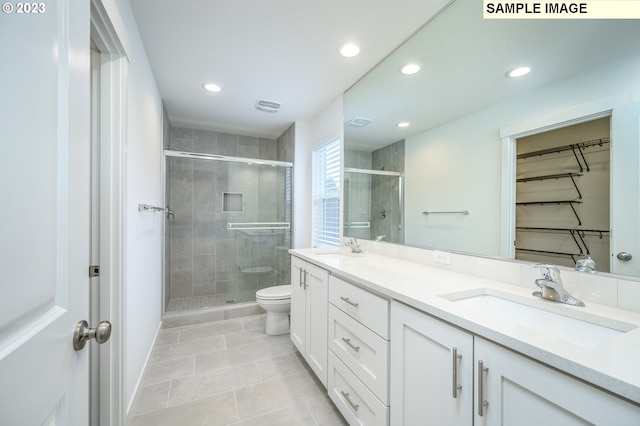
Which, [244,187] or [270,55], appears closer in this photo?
[270,55]

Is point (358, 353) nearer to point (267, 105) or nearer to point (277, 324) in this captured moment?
point (277, 324)

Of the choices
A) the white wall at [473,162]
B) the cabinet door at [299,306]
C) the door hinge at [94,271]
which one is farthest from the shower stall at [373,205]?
the door hinge at [94,271]

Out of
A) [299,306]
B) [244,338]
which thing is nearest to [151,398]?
[244,338]

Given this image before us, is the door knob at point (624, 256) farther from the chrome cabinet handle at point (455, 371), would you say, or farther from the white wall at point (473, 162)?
the chrome cabinet handle at point (455, 371)

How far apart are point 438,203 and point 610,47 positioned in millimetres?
951

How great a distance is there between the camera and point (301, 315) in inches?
79.9

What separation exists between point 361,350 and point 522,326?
762 mm

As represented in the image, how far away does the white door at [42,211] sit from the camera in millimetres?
385

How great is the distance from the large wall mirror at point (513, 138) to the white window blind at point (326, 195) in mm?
709

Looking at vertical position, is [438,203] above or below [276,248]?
above

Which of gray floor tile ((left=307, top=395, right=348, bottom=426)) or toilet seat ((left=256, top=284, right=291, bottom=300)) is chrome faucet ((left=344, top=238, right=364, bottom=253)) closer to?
toilet seat ((left=256, top=284, right=291, bottom=300))

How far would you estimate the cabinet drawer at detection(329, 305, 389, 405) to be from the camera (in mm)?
1115

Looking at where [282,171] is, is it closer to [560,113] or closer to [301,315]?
[301,315]

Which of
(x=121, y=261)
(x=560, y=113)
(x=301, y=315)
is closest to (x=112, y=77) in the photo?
(x=121, y=261)
